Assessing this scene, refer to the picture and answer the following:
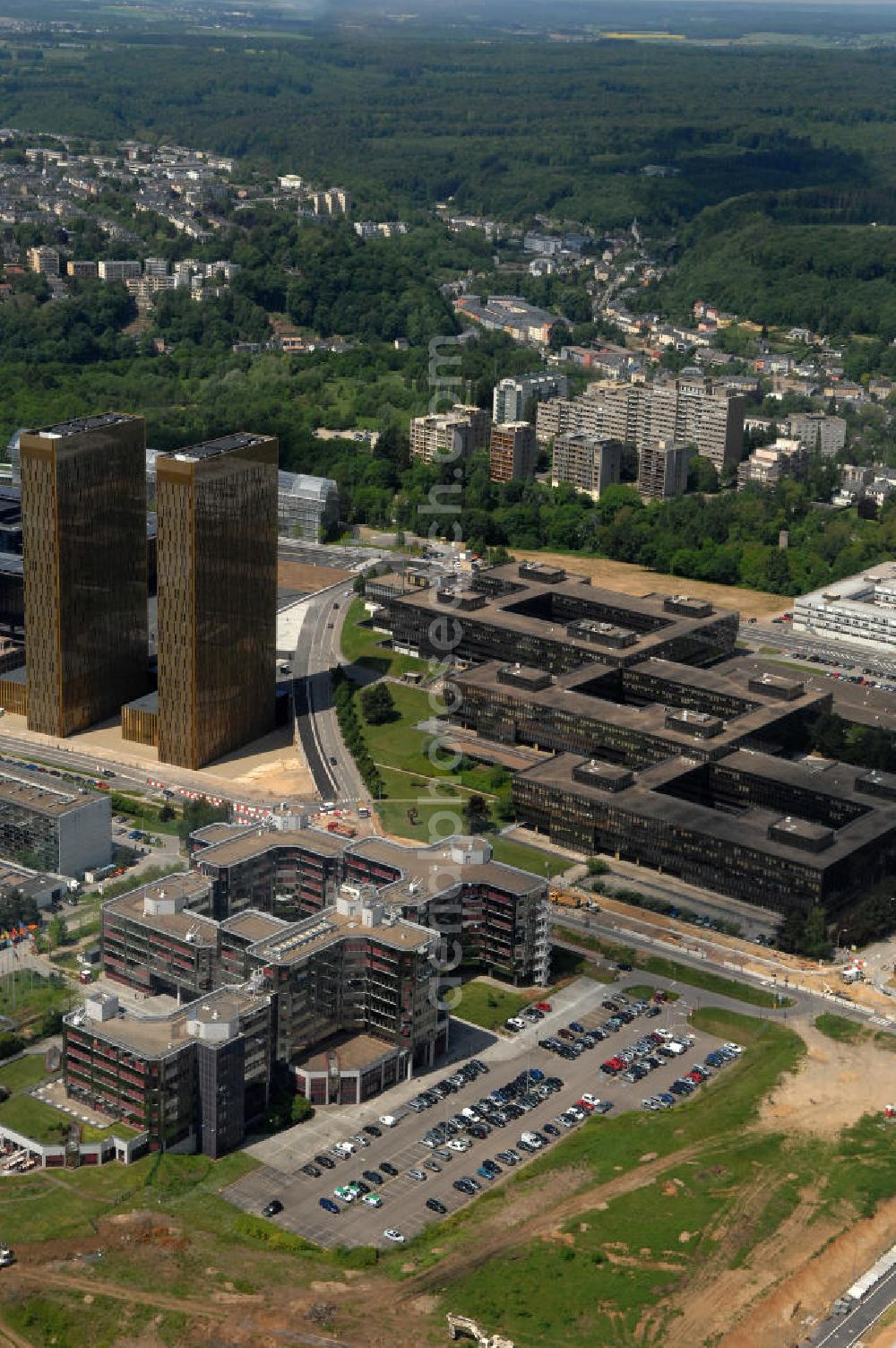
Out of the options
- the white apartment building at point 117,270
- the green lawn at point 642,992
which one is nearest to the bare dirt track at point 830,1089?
the green lawn at point 642,992

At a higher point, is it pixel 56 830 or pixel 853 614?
pixel 56 830

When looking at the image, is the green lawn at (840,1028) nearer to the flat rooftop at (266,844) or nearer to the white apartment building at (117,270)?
the flat rooftop at (266,844)

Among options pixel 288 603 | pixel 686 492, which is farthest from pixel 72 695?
pixel 686 492

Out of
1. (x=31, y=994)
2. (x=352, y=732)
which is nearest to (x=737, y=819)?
(x=352, y=732)

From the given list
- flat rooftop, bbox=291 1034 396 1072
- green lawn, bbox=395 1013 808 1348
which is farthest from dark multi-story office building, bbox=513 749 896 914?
flat rooftop, bbox=291 1034 396 1072

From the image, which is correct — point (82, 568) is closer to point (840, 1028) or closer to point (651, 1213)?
point (840, 1028)

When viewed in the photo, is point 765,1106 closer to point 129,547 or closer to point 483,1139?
point 483,1139

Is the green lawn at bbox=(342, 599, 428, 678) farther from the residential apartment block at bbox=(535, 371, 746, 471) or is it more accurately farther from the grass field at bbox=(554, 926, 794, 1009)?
the residential apartment block at bbox=(535, 371, 746, 471)
